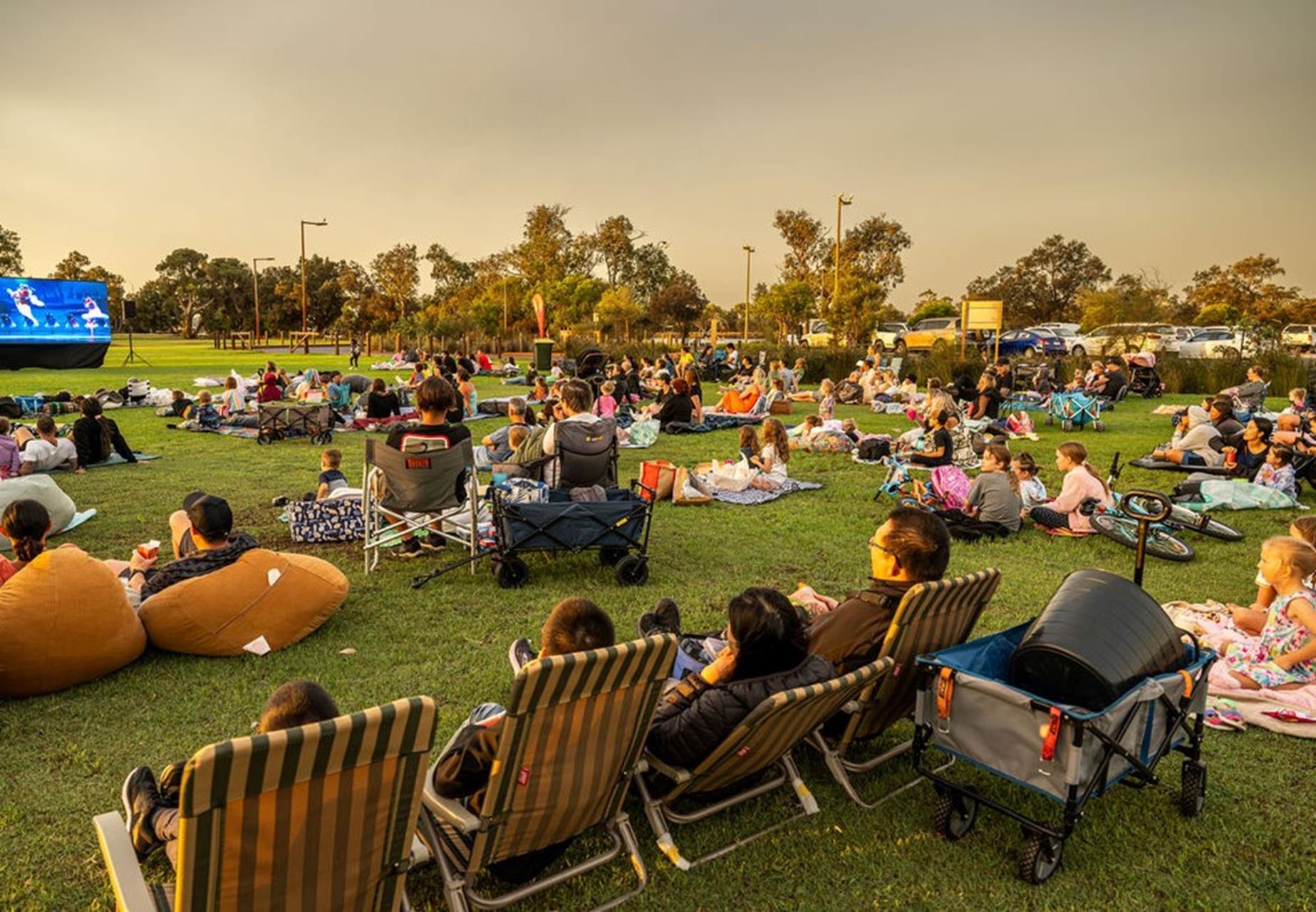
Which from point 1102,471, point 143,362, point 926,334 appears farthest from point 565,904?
point 143,362

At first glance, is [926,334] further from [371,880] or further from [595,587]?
[371,880]

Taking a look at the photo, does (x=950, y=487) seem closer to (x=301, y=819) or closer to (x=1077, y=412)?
(x=301, y=819)

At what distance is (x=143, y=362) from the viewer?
36.8 m

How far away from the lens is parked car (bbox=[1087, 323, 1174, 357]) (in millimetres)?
26906

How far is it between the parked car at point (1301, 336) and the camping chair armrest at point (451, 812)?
34.2m

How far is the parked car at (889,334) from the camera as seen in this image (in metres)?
35.3

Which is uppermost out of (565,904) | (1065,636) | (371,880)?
(1065,636)

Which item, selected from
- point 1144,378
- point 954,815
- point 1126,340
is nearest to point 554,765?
point 954,815

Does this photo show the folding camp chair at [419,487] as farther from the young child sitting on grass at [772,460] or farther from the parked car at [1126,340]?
the parked car at [1126,340]

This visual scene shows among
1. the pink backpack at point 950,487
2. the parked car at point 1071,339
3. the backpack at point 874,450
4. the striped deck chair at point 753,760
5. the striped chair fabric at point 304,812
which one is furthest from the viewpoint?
the parked car at point 1071,339

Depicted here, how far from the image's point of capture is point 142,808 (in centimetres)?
308

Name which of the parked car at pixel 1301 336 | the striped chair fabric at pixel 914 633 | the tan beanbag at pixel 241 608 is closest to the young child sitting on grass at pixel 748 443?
the tan beanbag at pixel 241 608

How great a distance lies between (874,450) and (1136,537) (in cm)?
491

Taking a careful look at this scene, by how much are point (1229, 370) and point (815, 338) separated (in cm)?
1849
